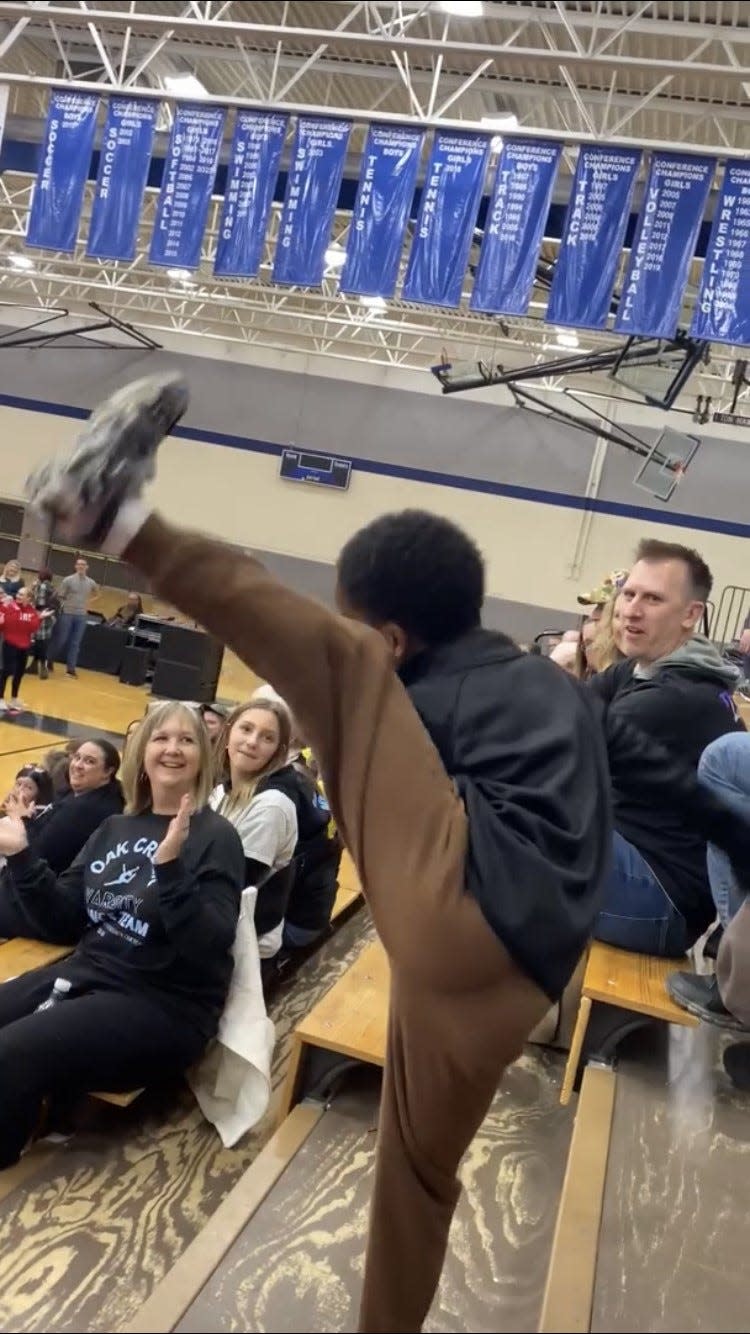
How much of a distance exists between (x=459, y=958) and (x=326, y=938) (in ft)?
11.0

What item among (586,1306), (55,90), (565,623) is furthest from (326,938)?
(565,623)

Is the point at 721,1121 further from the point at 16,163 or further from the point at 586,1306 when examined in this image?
the point at 16,163

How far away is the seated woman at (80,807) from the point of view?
11.9ft

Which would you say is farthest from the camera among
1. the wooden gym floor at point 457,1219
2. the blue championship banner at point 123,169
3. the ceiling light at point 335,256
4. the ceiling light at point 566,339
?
the ceiling light at point 566,339

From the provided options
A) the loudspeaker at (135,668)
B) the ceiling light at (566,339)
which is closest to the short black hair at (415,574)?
the loudspeaker at (135,668)

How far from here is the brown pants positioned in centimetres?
119

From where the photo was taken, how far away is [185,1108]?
2.86 metres

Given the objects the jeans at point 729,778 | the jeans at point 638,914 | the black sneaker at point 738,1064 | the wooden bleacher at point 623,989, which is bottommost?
the black sneaker at point 738,1064

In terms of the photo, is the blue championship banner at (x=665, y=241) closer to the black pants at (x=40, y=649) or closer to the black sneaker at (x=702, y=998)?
the black sneaker at (x=702, y=998)

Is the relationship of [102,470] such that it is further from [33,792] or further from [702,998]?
[33,792]

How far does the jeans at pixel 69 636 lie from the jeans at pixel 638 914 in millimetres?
11208

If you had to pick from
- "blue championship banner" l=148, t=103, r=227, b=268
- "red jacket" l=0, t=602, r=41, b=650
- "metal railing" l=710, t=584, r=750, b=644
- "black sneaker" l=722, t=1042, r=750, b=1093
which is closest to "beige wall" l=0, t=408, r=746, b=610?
"metal railing" l=710, t=584, r=750, b=644

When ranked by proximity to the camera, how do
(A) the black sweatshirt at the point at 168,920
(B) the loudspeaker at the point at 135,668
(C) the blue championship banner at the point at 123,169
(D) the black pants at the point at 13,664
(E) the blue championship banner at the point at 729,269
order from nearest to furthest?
(A) the black sweatshirt at the point at 168,920, (E) the blue championship banner at the point at 729,269, (C) the blue championship banner at the point at 123,169, (D) the black pants at the point at 13,664, (B) the loudspeaker at the point at 135,668

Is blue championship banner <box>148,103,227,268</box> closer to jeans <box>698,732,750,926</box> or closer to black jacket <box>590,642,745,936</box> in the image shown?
black jacket <box>590,642,745,936</box>
